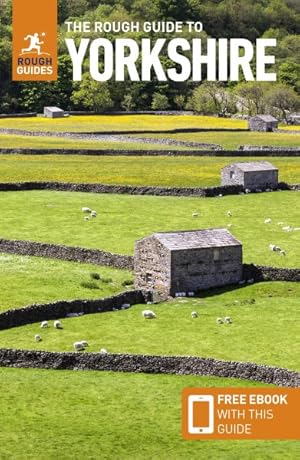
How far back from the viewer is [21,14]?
15500cm

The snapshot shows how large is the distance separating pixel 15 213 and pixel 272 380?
45.4 meters

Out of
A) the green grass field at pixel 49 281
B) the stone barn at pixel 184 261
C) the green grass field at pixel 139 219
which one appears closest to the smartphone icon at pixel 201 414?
the green grass field at pixel 49 281

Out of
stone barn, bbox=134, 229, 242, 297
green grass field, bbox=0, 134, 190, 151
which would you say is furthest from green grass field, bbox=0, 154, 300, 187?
stone barn, bbox=134, 229, 242, 297

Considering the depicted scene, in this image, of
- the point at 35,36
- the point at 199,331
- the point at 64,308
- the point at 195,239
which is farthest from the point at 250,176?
the point at 35,36

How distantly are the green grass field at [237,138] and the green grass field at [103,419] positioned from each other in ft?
315

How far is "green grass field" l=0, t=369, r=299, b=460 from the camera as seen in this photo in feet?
130

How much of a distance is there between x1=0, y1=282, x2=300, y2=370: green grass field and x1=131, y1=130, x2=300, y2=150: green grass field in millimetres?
82200

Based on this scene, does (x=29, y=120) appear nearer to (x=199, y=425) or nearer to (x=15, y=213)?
(x=15, y=213)

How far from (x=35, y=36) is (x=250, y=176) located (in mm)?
66873

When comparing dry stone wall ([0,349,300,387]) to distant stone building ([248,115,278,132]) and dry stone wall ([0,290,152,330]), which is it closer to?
dry stone wall ([0,290,152,330])

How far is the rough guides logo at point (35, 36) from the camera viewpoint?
154750 mm

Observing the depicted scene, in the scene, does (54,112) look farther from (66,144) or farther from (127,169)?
(127,169)

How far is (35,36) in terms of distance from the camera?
161 meters

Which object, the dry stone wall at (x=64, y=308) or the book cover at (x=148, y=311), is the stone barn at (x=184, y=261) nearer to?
the book cover at (x=148, y=311)
